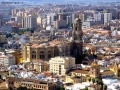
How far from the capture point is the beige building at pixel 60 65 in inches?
1029

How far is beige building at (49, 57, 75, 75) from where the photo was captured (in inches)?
1029

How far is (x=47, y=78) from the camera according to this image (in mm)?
23672

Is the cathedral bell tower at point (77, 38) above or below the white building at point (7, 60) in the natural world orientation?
above

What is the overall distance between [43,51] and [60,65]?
3253 mm

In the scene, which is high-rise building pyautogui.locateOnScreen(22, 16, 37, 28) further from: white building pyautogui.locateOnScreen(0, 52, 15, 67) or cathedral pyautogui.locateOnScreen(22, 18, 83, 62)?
white building pyautogui.locateOnScreen(0, 52, 15, 67)

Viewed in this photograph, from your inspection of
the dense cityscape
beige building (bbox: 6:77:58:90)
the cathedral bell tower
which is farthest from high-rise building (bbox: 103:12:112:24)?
beige building (bbox: 6:77:58:90)

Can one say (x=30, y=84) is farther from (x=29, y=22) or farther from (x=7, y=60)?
(x=29, y=22)

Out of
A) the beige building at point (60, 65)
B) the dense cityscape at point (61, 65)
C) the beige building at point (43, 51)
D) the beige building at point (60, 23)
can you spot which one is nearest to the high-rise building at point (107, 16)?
the beige building at point (60, 23)

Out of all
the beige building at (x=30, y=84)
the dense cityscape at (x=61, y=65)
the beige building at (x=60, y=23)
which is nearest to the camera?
the beige building at (x=30, y=84)

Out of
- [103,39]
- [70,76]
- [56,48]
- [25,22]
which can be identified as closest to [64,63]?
[70,76]

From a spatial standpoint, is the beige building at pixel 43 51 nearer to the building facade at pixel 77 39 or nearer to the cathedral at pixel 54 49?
the cathedral at pixel 54 49

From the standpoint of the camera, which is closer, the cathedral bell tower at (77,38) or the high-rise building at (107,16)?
the cathedral bell tower at (77,38)

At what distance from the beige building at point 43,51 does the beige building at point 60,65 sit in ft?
8.19

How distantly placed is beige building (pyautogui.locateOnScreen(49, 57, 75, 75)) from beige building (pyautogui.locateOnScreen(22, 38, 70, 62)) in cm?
250
